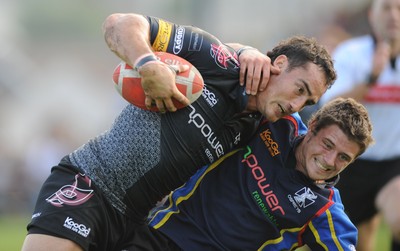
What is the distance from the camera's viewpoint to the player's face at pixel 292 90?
476 cm

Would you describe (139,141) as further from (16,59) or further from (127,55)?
(16,59)

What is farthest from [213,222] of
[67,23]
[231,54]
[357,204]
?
[67,23]

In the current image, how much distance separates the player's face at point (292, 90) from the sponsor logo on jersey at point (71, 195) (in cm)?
115

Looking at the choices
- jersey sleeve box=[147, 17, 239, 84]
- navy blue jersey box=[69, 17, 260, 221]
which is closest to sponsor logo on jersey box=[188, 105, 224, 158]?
navy blue jersey box=[69, 17, 260, 221]

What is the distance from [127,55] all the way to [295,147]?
50.6 inches

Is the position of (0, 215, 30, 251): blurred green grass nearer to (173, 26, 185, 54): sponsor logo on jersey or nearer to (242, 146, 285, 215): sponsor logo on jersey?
(242, 146, 285, 215): sponsor logo on jersey

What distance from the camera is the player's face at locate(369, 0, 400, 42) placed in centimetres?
750

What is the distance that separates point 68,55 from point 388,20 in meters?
16.8

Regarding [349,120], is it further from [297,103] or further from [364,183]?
[364,183]

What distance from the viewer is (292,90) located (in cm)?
475

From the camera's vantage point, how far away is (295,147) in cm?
517

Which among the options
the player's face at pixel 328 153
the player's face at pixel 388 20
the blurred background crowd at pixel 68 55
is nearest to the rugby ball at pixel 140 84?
the player's face at pixel 328 153

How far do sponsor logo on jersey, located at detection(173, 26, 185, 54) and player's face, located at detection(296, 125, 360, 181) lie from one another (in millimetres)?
1022

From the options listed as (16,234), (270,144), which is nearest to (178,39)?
(270,144)
